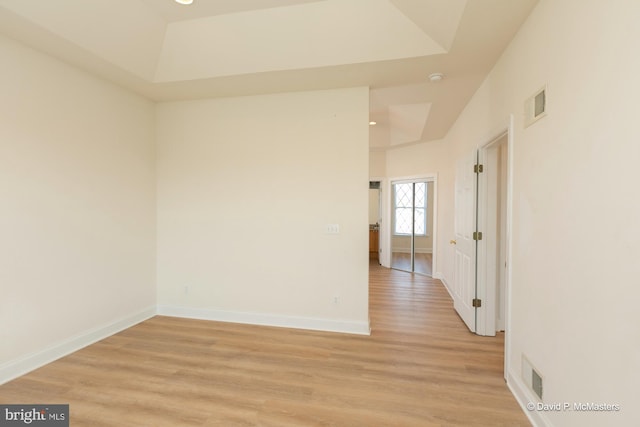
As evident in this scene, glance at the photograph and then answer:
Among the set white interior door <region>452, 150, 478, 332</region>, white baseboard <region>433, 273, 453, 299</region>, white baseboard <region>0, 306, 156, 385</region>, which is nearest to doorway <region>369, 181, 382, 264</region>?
white baseboard <region>433, 273, 453, 299</region>

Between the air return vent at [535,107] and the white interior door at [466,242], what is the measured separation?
1.26 metres

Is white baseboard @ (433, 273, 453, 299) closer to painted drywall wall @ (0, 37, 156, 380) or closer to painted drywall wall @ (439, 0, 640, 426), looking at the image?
painted drywall wall @ (439, 0, 640, 426)

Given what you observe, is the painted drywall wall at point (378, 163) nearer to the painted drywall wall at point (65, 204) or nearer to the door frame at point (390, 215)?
the door frame at point (390, 215)

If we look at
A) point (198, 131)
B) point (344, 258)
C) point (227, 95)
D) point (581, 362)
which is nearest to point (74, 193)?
point (198, 131)

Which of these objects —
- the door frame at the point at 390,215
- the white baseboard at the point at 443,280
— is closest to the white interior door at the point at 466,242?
the white baseboard at the point at 443,280

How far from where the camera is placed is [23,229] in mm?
2512

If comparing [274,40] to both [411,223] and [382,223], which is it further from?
[411,223]

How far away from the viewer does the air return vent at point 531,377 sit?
6.34ft

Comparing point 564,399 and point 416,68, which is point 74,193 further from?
point 564,399

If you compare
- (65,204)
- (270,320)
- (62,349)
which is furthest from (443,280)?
(65,204)

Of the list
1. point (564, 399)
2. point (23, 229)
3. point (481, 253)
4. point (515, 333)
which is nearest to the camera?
point (564, 399)

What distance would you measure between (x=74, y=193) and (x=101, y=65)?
4.10 feet

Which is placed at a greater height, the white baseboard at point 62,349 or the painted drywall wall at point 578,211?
the painted drywall wall at point 578,211

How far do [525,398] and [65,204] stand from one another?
4114 mm
